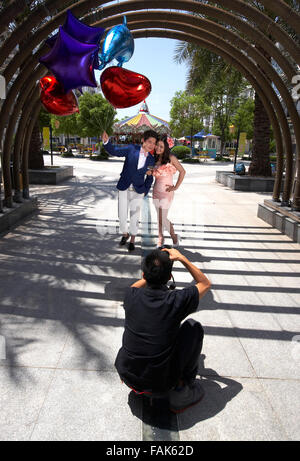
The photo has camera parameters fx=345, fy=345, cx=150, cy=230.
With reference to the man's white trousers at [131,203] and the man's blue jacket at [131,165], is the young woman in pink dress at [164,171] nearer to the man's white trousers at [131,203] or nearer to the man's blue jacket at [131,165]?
the man's blue jacket at [131,165]

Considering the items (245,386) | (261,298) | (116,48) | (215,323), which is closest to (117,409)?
(245,386)

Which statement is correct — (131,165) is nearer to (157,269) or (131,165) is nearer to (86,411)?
(157,269)

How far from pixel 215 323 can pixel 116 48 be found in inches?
149

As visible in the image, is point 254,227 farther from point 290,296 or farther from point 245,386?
point 245,386

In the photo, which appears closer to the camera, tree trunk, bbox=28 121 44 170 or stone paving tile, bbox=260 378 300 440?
stone paving tile, bbox=260 378 300 440

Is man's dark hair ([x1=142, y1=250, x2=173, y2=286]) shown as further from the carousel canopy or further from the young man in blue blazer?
the carousel canopy

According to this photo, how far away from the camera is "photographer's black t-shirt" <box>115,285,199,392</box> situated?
2.26 meters

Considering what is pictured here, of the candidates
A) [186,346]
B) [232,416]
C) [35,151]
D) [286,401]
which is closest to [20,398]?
[186,346]

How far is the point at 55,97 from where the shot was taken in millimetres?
5574

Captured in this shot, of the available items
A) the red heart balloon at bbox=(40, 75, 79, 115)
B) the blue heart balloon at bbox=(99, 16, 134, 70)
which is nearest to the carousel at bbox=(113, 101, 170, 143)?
the red heart balloon at bbox=(40, 75, 79, 115)

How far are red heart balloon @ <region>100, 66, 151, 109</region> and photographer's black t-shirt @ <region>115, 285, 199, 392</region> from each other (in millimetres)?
3618

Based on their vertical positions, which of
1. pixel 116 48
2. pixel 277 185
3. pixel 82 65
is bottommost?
pixel 277 185

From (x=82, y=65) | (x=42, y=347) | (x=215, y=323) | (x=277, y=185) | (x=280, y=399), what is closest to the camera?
(x=280, y=399)

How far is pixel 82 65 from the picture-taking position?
4.41 meters
